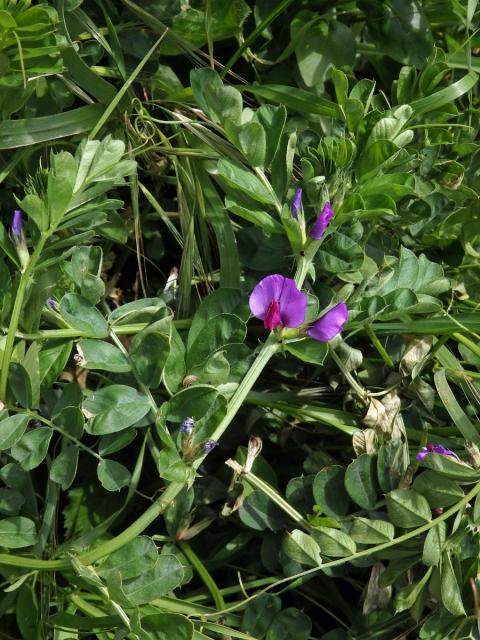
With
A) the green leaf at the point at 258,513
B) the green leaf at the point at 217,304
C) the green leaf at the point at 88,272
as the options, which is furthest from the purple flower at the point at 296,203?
the green leaf at the point at 258,513

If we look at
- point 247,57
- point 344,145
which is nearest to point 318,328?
point 344,145

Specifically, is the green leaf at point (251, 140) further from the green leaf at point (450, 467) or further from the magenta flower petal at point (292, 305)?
the green leaf at point (450, 467)

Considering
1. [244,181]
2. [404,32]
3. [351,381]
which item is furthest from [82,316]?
Result: [404,32]

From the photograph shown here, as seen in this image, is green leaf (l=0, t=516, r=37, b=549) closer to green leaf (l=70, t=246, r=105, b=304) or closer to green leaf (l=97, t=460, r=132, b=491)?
green leaf (l=97, t=460, r=132, b=491)

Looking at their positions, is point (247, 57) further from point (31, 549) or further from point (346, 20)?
point (31, 549)

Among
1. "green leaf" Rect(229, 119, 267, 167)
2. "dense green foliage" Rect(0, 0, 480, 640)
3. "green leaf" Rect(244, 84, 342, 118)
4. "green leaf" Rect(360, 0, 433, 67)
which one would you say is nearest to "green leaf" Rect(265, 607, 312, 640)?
"dense green foliage" Rect(0, 0, 480, 640)
